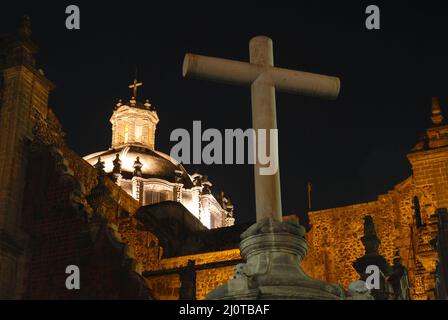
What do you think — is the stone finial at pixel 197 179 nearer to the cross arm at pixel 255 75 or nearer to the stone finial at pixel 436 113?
the stone finial at pixel 436 113

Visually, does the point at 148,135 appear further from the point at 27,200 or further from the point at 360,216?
the point at 27,200

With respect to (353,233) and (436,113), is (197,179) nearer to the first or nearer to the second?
(353,233)

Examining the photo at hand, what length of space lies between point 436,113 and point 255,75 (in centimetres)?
1424

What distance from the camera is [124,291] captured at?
44.8 feet

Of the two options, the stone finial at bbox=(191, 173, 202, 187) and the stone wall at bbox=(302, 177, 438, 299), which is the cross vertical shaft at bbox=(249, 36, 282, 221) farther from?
the stone finial at bbox=(191, 173, 202, 187)

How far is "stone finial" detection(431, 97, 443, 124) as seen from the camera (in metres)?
21.5

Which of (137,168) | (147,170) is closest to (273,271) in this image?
(137,168)

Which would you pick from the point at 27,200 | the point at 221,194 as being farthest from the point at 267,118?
the point at 221,194

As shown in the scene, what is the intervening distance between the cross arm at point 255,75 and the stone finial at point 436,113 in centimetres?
1318

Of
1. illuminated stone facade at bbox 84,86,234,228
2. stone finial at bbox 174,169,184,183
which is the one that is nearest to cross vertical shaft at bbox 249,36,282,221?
illuminated stone facade at bbox 84,86,234,228

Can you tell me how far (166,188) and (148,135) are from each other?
5372 millimetres

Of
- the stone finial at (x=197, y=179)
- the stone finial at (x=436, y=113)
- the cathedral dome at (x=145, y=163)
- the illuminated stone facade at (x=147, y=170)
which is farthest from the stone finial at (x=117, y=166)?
the stone finial at (x=436, y=113)

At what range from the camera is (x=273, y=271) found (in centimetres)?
738
